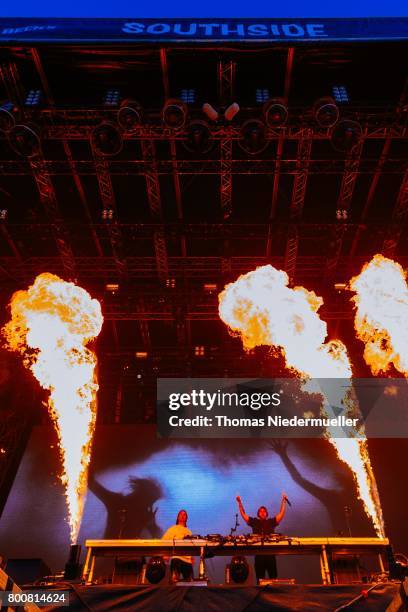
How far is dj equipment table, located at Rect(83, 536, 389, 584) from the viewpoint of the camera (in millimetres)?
6211

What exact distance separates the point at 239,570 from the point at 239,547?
12.3 inches

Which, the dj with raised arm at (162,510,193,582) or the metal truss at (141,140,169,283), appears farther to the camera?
the metal truss at (141,140,169,283)

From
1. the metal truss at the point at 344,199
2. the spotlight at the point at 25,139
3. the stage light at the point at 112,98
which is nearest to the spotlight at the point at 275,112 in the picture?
the metal truss at the point at 344,199

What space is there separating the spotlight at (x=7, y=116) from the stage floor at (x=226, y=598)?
686 cm

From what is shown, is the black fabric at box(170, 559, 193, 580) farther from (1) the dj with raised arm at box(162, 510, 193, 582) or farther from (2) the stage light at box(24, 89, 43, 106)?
(2) the stage light at box(24, 89, 43, 106)

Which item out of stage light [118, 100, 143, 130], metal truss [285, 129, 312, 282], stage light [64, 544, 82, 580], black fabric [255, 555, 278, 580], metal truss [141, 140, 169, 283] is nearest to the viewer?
stage light [64, 544, 82, 580]

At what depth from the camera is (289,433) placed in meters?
11.5

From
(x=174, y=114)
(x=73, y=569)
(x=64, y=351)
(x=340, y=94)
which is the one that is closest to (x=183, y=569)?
(x=73, y=569)

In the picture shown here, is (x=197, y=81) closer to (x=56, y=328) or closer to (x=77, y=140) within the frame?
(x=77, y=140)

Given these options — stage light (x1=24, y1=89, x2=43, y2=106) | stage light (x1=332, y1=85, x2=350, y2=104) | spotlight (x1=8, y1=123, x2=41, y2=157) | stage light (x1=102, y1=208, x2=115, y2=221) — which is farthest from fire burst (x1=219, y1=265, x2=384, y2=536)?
stage light (x1=24, y1=89, x2=43, y2=106)

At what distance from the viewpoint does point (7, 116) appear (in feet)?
24.2

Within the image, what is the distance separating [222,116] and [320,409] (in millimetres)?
7647

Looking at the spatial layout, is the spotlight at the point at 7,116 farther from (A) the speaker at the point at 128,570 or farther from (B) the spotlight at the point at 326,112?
(A) the speaker at the point at 128,570

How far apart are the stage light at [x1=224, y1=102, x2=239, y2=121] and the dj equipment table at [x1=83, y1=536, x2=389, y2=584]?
6.65 m
